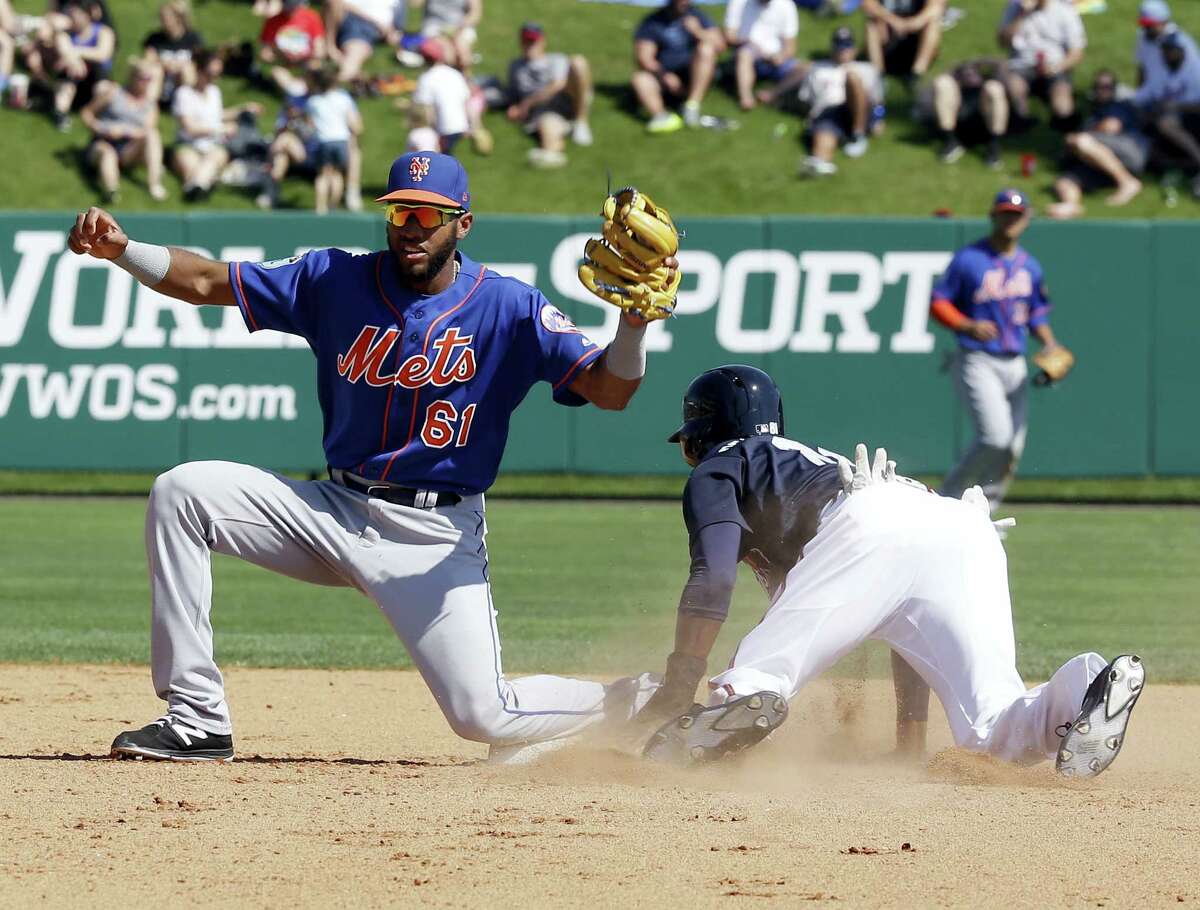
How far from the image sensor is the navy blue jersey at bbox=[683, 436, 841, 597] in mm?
5004

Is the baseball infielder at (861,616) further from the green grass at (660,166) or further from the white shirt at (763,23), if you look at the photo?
the white shirt at (763,23)

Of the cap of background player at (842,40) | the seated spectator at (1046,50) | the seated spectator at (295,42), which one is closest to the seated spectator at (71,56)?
the seated spectator at (295,42)

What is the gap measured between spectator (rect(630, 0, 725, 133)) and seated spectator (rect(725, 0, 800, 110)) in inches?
9.9

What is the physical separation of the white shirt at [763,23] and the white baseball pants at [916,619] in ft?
48.9

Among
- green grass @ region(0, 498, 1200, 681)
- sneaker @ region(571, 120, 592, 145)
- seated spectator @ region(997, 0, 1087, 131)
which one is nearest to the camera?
green grass @ region(0, 498, 1200, 681)

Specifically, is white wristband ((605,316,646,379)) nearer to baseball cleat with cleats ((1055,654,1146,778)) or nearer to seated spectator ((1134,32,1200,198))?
baseball cleat with cleats ((1055,654,1146,778))

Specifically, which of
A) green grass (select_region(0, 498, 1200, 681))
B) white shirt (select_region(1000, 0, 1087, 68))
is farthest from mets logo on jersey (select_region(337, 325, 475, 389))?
white shirt (select_region(1000, 0, 1087, 68))

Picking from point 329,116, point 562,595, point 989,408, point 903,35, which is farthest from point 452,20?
point 562,595

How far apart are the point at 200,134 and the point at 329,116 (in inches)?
55.6

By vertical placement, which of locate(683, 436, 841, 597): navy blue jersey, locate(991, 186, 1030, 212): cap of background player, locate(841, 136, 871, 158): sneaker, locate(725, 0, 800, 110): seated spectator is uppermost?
locate(683, 436, 841, 597): navy blue jersey

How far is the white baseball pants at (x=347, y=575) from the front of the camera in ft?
16.6

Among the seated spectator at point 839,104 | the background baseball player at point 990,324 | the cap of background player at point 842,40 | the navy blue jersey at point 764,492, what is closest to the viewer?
the navy blue jersey at point 764,492

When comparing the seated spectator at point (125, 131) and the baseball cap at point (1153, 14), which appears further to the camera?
the baseball cap at point (1153, 14)

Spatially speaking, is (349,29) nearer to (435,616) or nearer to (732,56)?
(732,56)
